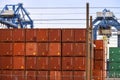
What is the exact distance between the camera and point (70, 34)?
123 ft

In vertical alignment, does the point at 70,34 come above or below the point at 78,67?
above

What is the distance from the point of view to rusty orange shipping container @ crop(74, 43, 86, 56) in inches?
1470

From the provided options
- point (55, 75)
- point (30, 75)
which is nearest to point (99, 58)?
point (55, 75)

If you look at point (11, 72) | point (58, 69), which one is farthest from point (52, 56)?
point (11, 72)

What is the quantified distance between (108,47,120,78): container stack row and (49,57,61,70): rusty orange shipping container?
2513 centimetres

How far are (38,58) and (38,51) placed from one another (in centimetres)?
59

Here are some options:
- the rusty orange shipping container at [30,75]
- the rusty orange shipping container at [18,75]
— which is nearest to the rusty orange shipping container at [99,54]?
the rusty orange shipping container at [30,75]

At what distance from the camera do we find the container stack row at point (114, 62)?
2471 inches

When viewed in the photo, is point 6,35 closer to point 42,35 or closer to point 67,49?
point 42,35

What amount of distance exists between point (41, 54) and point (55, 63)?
143 centimetres

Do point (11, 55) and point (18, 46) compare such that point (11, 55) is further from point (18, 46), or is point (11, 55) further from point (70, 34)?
point (70, 34)

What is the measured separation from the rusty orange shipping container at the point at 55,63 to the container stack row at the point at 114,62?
82.5ft

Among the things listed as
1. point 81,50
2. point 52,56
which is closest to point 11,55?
point 52,56

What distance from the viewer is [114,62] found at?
210 ft
